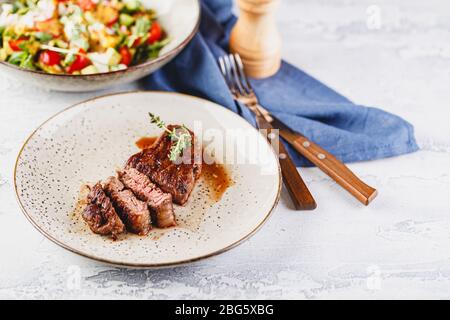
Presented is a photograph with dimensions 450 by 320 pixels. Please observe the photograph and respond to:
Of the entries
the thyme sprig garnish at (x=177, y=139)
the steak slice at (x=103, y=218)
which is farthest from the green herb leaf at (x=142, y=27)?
the steak slice at (x=103, y=218)

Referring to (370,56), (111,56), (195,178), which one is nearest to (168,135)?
(195,178)

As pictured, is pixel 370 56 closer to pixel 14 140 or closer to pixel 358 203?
pixel 358 203

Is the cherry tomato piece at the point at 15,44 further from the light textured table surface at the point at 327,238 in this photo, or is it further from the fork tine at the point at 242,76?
the fork tine at the point at 242,76

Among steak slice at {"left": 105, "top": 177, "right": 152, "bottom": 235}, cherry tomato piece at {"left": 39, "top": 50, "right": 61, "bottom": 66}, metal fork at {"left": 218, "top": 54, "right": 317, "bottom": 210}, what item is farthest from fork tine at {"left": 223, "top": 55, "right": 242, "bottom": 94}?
steak slice at {"left": 105, "top": 177, "right": 152, "bottom": 235}

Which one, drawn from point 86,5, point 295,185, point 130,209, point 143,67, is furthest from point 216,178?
point 86,5

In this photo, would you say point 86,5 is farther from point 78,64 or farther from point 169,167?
point 169,167
